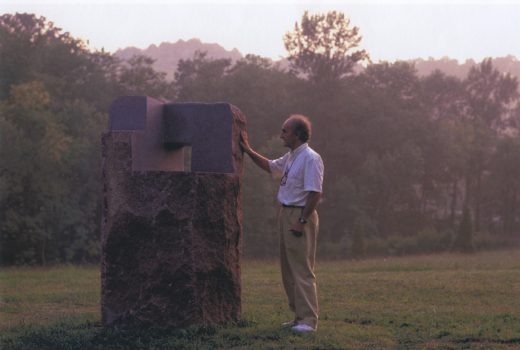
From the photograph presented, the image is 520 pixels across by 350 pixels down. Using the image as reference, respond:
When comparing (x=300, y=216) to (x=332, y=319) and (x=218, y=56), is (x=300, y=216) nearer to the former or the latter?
(x=332, y=319)

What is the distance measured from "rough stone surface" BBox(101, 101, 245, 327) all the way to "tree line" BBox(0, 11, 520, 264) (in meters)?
27.0

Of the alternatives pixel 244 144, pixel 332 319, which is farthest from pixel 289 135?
pixel 332 319

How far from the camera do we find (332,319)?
8.80m

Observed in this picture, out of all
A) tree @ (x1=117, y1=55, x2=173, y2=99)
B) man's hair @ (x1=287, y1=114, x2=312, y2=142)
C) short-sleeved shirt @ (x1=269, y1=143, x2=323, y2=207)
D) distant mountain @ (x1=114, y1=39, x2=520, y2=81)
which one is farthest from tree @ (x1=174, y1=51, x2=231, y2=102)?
distant mountain @ (x1=114, y1=39, x2=520, y2=81)

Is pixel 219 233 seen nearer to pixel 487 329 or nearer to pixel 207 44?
pixel 487 329

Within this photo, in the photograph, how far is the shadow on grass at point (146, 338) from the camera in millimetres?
7129

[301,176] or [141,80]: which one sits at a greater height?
[141,80]

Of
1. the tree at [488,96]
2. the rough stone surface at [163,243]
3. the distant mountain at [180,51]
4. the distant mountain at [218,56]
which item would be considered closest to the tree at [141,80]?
the tree at [488,96]

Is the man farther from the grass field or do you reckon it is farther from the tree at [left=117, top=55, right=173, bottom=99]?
the tree at [left=117, top=55, right=173, bottom=99]

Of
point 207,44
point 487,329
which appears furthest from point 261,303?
point 207,44

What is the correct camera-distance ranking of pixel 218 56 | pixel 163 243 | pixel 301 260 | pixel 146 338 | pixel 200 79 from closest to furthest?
pixel 146 338
pixel 301 260
pixel 163 243
pixel 200 79
pixel 218 56

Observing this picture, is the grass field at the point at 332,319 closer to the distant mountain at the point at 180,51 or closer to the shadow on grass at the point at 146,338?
the shadow on grass at the point at 146,338

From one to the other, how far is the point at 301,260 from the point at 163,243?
148cm

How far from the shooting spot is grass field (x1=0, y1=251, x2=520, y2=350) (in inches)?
286
